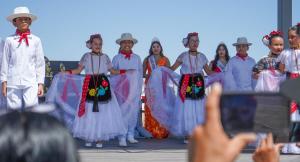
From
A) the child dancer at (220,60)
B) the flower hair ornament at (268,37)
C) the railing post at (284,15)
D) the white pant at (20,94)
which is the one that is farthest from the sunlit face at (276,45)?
the white pant at (20,94)

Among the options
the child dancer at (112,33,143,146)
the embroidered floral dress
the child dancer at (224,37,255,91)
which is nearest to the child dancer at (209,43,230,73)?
the child dancer at (224,37,255,91)

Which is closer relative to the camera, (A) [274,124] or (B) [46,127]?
(B) [46,127]

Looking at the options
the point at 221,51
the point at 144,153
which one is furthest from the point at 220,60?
the point at 144,153

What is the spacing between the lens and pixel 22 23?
6.14 m

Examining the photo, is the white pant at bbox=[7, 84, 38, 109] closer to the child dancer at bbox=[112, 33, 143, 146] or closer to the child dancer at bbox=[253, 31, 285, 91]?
the child dancer at bbox=[112, 33, 143, 146]

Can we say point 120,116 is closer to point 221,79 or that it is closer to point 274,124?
point 221,79

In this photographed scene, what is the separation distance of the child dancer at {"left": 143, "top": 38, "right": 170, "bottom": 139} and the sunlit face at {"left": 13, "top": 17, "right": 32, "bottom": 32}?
9.59ft

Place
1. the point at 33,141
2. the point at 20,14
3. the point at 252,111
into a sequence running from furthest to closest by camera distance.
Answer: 1. the point at 20,14
2. the point at 252,111
3. the point at 33,141

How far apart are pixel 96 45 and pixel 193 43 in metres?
1.45

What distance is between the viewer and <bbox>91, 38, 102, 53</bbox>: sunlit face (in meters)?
7.12

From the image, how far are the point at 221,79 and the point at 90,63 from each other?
2.15 meters

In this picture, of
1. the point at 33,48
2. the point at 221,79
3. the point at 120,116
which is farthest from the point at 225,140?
the point at 221,79

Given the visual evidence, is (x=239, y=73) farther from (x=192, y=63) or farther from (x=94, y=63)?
(x=94, y=63)

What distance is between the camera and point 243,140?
99cm
